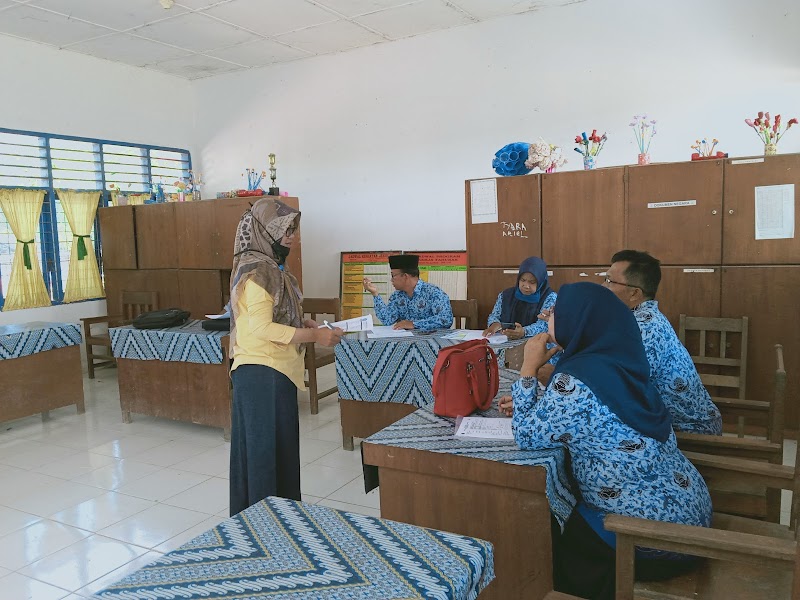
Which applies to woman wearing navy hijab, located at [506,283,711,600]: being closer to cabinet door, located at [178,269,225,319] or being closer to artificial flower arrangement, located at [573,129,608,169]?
artificial flower arrangement, located at [573,129,608,169]

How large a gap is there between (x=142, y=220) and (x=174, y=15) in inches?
91.3

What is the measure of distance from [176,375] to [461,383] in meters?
3.17

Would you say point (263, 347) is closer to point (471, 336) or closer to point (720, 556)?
point (471, 336)

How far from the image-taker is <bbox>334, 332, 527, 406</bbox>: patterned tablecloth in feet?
12.4

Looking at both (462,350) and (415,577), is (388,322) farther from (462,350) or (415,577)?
(415,577)

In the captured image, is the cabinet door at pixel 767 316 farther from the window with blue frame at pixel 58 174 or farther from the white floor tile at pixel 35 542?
the window with blue frame at pixel 58 174

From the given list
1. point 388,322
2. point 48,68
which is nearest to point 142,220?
point 48,68

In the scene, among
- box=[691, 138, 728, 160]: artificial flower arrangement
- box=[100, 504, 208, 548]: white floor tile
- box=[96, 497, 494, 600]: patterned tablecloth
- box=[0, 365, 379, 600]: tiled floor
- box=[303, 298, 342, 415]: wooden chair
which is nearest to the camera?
box=[96, 497, 494, 600]: patterned tablecloth

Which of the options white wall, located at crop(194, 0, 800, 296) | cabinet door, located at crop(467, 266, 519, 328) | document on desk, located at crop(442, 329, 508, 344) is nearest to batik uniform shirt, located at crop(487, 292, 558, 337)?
document on desk, located at crop(442, 329, 508, 344)

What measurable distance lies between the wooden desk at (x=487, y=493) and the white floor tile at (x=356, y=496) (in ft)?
4.11

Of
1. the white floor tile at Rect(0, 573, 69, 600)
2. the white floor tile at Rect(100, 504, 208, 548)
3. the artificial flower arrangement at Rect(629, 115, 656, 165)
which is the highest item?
the artificial flower arrangement at Rect(629, 115, 656, 165)

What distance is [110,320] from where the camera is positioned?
6910mm

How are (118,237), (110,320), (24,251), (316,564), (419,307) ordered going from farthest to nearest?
(118,237), (110,320), (24,251), (419,307), (316,564)

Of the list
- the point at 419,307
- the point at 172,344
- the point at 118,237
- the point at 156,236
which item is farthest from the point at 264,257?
the point at 118,237
